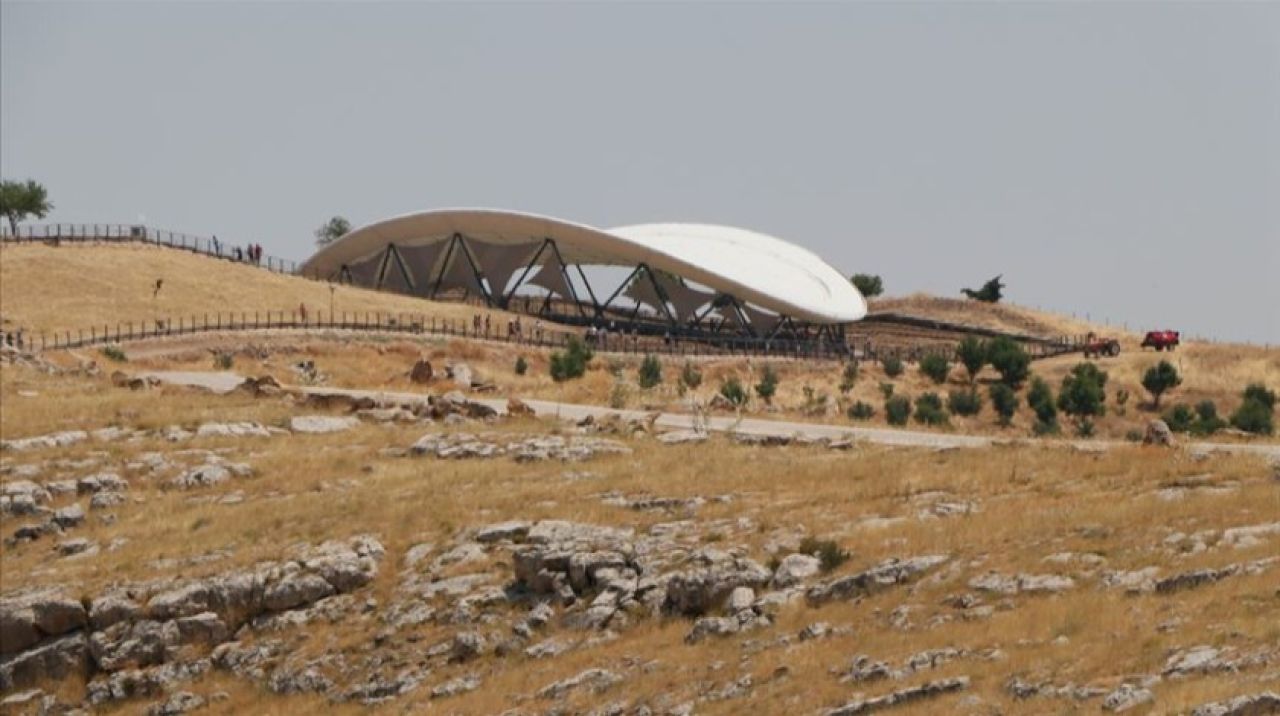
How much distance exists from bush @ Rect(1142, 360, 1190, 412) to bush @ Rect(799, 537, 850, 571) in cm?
6097

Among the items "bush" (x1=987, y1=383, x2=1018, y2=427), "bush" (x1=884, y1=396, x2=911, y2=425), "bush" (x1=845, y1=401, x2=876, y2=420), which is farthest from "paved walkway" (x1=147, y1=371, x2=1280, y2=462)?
"bush" (x1=987, y1=383, x2=1018, y2=427)

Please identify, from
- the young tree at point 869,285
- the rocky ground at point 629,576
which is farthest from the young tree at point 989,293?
the rocky ground at point 629,576

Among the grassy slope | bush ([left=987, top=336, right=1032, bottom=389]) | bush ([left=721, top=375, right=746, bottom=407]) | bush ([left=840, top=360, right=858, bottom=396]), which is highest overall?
the grassy slope

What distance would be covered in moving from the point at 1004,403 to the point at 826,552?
5729cm

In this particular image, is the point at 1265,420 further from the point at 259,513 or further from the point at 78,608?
the point at 78,608

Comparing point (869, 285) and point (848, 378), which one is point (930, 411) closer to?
point (848, 378)

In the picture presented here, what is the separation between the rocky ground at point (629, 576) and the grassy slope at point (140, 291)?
46.8 meters

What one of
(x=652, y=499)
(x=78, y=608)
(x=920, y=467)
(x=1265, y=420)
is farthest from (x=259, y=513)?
(x=1265, y=420)

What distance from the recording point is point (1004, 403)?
85875mm

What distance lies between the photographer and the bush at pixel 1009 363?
9331 centimetres

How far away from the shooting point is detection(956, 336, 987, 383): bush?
309 feet

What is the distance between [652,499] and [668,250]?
77480 millimetres

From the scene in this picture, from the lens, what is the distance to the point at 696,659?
2717 centimetres

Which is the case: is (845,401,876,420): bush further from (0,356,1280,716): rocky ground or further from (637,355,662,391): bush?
(0,356,1280,716): rocky ground
